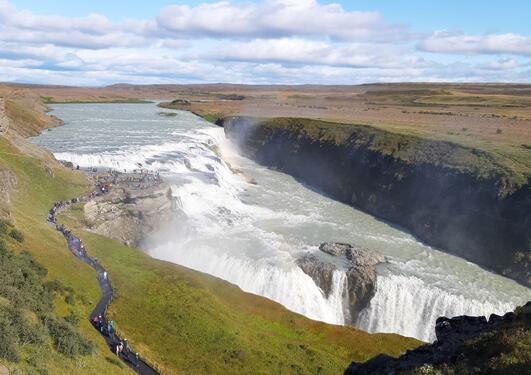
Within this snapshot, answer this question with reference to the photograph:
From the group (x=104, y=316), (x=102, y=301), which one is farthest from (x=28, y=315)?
(x=102, y=301)

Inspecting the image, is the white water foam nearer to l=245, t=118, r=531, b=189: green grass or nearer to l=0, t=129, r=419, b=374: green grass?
l=0, t=129, r=419, b=374: green grass

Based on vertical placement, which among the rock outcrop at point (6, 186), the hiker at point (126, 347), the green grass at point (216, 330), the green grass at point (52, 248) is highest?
the rock outcrop at point (6, 186)

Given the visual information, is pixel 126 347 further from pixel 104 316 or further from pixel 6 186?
pixel 6 186

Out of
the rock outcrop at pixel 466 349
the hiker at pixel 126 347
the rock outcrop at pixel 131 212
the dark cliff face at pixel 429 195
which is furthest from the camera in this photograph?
the dark cliff face at pixel 429 195

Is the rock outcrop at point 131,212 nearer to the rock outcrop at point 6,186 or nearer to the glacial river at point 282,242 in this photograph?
the glacial river at point 282,242

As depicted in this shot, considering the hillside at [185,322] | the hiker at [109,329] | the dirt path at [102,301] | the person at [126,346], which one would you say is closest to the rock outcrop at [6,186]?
the hillside at [185,322]

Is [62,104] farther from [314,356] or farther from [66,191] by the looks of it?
[314,356]
